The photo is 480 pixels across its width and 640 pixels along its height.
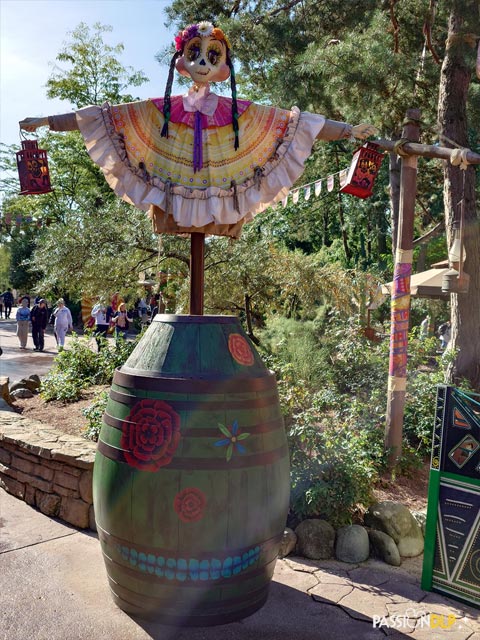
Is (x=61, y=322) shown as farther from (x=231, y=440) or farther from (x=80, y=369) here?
(x=231, y=440)

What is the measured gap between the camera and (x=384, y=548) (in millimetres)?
4039

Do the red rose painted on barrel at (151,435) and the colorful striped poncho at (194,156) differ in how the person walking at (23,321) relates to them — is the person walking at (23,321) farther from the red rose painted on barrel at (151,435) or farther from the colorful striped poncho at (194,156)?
the red rose painted on barrel at (151,435)

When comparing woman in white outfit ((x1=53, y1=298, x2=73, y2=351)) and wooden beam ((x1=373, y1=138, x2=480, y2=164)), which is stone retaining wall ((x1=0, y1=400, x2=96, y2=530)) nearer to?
wooden beam ((x1=373, y1=138, x2=480, y2=164))

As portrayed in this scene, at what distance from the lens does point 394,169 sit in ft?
41.0

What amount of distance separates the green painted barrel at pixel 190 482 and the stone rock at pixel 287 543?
3.12 ft

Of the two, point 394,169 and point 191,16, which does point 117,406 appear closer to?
point 191,16

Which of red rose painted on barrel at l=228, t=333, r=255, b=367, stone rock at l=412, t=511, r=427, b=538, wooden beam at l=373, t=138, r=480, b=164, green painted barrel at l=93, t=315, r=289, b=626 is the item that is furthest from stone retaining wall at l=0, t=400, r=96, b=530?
wooden beam at l=373, t=138, r=480, b=164

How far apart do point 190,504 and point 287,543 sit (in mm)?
1483

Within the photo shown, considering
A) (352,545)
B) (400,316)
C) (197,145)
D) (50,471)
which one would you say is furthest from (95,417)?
(197,145)

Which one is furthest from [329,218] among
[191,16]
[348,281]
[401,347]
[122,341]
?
[401,347]

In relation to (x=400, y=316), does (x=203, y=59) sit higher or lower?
higher

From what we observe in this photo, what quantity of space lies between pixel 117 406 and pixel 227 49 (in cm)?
225

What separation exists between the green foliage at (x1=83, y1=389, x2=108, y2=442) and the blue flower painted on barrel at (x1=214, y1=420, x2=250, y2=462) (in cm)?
292

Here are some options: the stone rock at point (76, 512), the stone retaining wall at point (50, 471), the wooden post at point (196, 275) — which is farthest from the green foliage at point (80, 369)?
the wooden post at point (196, 275)
